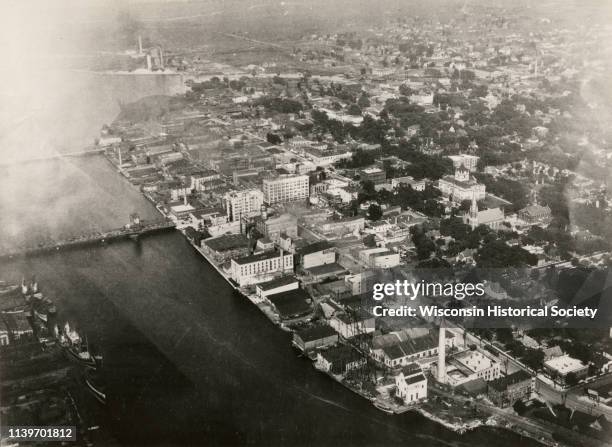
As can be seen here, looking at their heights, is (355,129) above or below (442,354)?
above

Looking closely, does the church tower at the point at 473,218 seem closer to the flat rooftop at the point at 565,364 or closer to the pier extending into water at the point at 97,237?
the flat rooftop at the point at 565,364

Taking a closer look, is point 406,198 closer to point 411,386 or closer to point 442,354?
point 442,354

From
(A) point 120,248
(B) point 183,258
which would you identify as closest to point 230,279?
(B) point 183,258

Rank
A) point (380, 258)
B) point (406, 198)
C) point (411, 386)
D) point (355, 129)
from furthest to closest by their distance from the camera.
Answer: point (355, 129)
point (406, 198)
point (380, 258)
point (411, 386)

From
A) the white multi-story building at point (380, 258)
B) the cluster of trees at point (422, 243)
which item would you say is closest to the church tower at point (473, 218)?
the cluster of trees at point (422, 243)

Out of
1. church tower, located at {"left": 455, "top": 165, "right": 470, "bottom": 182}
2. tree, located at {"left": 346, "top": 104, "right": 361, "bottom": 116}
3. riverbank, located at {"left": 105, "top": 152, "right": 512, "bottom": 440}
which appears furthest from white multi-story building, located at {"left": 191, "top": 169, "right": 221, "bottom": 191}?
tree, located at {"left": 346, "top": 104, "right": 361, "bottom": 116}

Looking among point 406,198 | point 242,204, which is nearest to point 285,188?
point 242,204

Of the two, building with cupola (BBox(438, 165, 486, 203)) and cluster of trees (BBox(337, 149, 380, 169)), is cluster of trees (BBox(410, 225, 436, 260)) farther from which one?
cluster of trees (BBox(337, 149, 380, 169))
